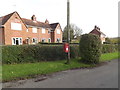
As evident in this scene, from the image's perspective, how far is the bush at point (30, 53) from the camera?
8.78m

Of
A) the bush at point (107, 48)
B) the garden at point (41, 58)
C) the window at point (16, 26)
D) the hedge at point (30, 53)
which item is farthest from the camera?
the window at point (16, 26)

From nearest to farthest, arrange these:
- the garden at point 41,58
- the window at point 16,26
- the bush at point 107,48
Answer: the garden at point 41,58 → the bush at point 107,48 → the window at point 16,26

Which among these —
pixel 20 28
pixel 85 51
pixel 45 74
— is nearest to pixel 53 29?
pixel 20 28

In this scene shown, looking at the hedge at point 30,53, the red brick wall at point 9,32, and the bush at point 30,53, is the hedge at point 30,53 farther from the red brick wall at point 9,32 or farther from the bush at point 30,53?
the red brick wall at point 9,32

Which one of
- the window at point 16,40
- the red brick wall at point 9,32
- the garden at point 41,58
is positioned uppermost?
the red brick wall at point 9,32

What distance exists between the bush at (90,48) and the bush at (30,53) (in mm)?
2344

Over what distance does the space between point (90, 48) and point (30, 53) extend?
5.31 meters

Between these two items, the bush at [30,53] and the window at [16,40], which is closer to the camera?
the bush at [30,53]

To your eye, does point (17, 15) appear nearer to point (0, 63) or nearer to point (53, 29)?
point (53, 29)

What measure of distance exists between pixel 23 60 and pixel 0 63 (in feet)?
5.62

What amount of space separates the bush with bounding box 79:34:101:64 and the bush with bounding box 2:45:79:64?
234 centimetres

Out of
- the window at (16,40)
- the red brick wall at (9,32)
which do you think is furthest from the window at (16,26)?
the window at (16,40)

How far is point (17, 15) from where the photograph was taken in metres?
25.2

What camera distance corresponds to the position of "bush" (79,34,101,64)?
33.4ft
